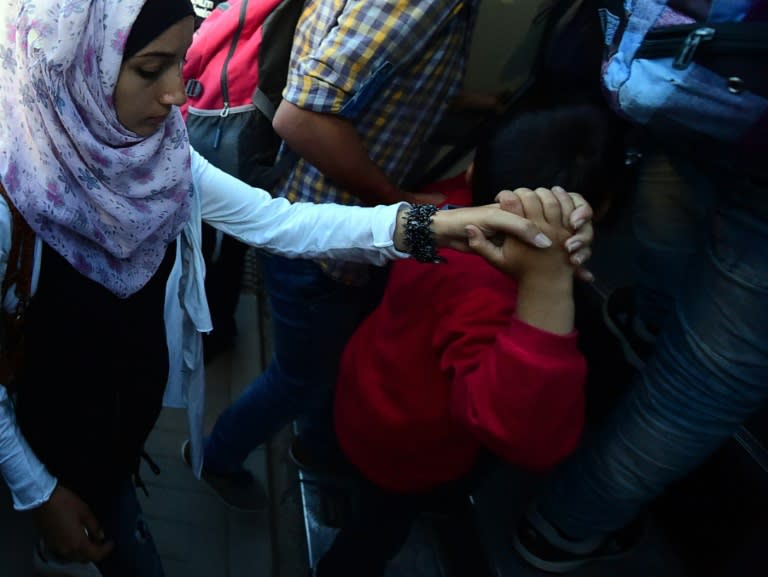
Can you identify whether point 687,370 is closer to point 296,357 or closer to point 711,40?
point 711,40

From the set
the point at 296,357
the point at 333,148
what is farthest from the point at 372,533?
the point at 333,148

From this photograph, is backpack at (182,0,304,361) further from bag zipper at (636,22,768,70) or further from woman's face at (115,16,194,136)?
bag zipper at (636,22,768,70)

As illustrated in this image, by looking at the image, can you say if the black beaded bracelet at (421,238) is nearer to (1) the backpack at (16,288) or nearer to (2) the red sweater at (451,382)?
(2) the red sweater at (451,382)

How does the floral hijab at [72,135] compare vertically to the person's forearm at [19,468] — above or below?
above

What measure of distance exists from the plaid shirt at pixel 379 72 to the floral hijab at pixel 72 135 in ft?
1.40

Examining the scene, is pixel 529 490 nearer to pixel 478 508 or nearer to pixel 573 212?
pixel 478 508

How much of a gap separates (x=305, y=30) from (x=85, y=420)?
999mm

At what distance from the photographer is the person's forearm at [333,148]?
1586 millimetres

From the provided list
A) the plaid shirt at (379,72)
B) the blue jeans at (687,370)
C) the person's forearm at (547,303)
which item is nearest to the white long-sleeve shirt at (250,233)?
the plaid shirt at (379,72)

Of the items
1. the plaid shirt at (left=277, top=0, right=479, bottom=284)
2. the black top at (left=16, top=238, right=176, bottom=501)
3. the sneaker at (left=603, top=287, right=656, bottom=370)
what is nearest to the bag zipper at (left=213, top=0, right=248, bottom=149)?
the plaid shirt at (left=277, top=0, right=479, bottom=284)

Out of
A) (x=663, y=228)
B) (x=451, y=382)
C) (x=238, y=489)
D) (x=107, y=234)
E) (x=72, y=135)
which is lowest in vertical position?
(x=238, y=489)

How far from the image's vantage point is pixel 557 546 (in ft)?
6.57

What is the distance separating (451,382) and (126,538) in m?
0.88

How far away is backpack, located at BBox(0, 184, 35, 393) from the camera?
1.13 m
